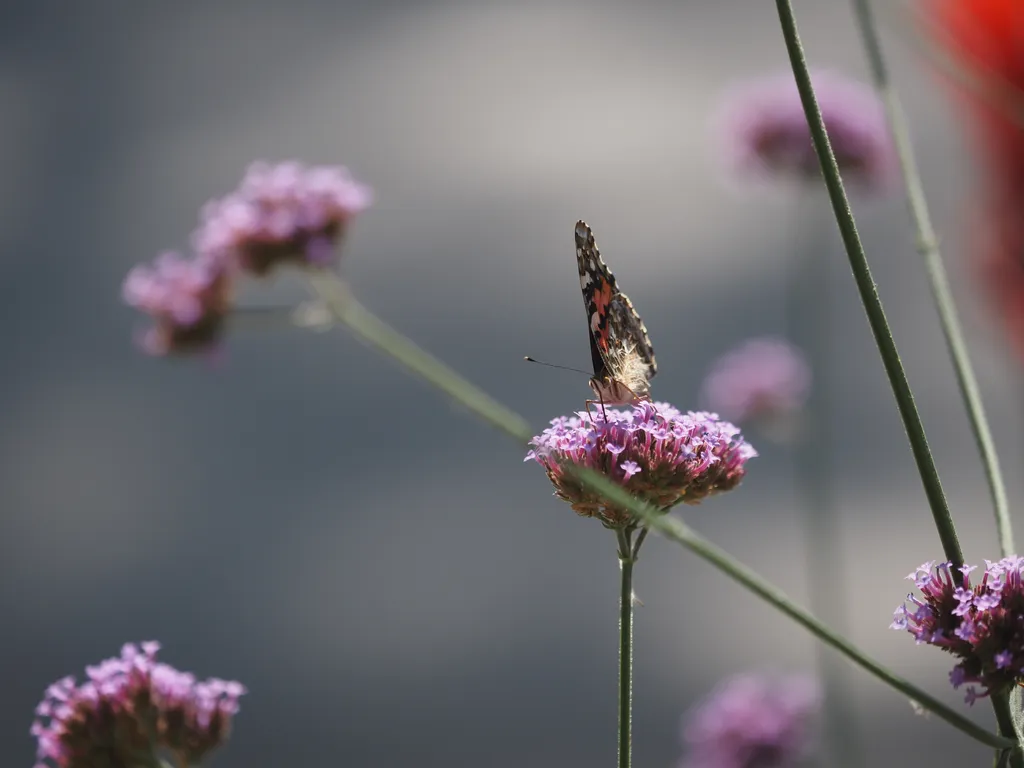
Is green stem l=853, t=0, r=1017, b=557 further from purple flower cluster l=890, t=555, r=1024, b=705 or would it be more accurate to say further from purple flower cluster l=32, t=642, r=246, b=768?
purple flower cluster l=32, t=642, r=246, b=768

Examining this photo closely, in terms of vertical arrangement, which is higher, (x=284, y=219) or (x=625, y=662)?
(x=284, y=219)

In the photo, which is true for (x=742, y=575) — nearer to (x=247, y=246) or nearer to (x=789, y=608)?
(x=789, y=608)

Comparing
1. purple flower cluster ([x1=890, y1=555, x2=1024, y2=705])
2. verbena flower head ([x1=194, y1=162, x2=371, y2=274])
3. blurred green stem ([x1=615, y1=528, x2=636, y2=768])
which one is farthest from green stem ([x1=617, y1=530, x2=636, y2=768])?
verbena flower head ([x1=194, y1=162, x2=371, y2=274])

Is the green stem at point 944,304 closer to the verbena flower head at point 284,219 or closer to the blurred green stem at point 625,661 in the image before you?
the blurred green stem at point 625,661

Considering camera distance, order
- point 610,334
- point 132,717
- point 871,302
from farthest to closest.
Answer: point 610,334 < point 132,717 < point 871,302

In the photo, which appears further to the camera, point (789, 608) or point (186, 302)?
point (186, 302)

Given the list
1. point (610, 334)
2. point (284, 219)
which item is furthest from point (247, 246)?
point (610, 334)

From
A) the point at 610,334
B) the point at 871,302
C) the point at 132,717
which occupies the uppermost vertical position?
the point at 610,334

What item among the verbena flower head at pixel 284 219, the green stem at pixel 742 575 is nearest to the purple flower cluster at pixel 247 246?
the verbena flower head at pixel 284 219

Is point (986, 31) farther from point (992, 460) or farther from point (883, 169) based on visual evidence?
point (992, 460)
